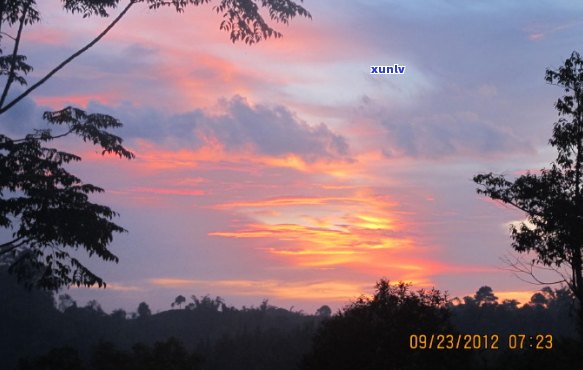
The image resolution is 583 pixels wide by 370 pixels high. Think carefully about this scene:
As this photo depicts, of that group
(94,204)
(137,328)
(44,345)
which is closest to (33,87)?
(94,204)

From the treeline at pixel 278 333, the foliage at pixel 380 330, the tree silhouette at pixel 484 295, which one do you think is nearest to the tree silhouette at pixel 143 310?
the treeline at pixel 278 333

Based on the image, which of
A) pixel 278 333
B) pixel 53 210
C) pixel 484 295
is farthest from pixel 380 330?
pixel 484 295

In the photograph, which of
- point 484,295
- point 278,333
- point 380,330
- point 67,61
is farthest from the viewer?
point 484,295

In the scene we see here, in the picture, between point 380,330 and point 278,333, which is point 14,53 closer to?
point 380,330

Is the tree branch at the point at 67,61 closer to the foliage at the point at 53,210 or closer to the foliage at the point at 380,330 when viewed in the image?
the foliage at the point at 53,210

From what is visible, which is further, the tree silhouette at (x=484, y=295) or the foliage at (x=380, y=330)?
the tree silhouette at (x=484, y=295)

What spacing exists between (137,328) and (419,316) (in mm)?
116194

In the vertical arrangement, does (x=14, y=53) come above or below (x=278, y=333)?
above

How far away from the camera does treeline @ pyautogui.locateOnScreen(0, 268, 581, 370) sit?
41125mm

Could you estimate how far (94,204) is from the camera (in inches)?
1172

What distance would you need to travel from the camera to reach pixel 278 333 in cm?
10675

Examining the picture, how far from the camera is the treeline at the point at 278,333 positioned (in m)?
41.1

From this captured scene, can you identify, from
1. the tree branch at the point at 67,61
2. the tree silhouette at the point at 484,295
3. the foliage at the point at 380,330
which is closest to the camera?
the tree branch at the point at 67,61

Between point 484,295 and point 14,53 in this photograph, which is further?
point 484,295
